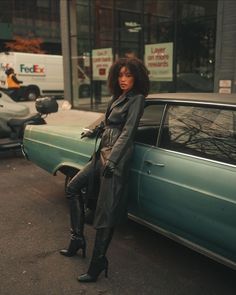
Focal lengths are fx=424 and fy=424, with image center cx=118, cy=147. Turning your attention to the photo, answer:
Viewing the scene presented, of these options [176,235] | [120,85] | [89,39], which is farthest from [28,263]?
[89,39]

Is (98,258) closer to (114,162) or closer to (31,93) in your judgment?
(114,162)

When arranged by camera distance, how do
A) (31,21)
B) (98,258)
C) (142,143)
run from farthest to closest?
(31,21) → (142,143) → (98,258)

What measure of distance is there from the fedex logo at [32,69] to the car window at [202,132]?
19.7 metres

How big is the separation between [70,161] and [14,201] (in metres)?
1.32

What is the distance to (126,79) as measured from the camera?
11.6ft

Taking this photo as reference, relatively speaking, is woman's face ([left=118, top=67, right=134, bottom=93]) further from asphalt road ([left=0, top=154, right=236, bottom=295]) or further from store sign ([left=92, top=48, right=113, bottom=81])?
store sign ([left=92, top=48, right=113, bottom=81])

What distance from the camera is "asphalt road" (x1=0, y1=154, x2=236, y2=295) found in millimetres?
3340

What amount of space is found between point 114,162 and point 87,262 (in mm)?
1041

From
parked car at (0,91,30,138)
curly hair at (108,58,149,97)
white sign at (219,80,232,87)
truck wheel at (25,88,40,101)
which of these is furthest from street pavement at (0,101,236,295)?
truck wheel at (25,88,40,101)

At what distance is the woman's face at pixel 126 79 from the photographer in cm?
354

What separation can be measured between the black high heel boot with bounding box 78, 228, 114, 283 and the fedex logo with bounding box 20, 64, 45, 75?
20063 mm

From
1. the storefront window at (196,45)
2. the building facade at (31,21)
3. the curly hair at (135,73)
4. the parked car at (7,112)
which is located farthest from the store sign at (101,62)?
the building facade at (31,21)

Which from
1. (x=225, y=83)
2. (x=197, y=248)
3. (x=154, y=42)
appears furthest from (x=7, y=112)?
(x=197, y=248)

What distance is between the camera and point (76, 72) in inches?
628
